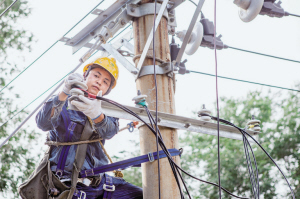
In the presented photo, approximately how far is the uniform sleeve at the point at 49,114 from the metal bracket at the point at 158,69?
769mm

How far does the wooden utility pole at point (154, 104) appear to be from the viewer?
334 centimetres

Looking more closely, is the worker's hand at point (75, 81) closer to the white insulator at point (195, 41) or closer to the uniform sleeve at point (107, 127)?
the uniform sleeve at point (107, 127)

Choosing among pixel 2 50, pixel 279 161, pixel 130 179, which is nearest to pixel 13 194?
pixel 2 50

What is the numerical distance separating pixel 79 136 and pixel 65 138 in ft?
0.40

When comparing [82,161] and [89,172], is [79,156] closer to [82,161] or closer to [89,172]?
[82,161]

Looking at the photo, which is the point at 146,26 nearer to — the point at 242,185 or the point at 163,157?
the point at 163,157

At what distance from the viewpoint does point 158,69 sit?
3.73m

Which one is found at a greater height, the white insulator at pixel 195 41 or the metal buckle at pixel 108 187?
the white insulator at pixel 195 41

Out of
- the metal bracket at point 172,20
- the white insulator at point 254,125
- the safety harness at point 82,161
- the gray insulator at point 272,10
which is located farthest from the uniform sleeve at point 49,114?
the gray insulator at point 272,10

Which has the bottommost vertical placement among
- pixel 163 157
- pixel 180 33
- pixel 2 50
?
pixel 163 157

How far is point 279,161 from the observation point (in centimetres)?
1498

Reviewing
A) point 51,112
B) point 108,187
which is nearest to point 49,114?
point 51,112

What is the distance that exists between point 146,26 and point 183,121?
3.20ft

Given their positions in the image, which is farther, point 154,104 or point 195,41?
point 195,41
